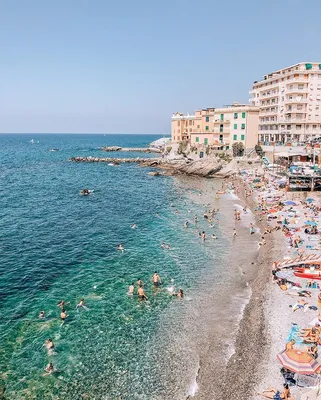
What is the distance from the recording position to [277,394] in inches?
595

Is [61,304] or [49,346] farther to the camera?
[61,304]

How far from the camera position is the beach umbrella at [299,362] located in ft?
50.0

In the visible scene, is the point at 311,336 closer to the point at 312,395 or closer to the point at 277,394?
the point at 312,395

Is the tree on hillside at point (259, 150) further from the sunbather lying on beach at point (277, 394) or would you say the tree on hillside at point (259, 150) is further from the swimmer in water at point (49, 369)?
the swimmer in water at point (49, 369)

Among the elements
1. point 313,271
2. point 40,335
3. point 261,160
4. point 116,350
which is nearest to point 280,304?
point 313,271

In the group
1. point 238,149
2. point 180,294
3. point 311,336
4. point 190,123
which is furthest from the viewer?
point 190,123

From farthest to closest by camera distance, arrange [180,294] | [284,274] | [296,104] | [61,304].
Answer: [296,104]
[284,274]
[180,294]
[61,304]

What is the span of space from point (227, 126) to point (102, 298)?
72.2 meters

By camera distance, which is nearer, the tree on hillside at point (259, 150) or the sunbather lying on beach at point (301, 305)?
the sunbather lying on beach at point (301, 305)

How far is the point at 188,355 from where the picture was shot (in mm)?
18438

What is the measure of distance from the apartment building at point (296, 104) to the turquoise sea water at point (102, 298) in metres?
38.6

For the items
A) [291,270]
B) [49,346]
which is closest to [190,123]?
[291,270]

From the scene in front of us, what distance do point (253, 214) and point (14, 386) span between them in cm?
3619

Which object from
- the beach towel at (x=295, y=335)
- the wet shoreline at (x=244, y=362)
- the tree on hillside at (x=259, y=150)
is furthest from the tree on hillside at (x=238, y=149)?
the beach towel at (x=295, y=335)
